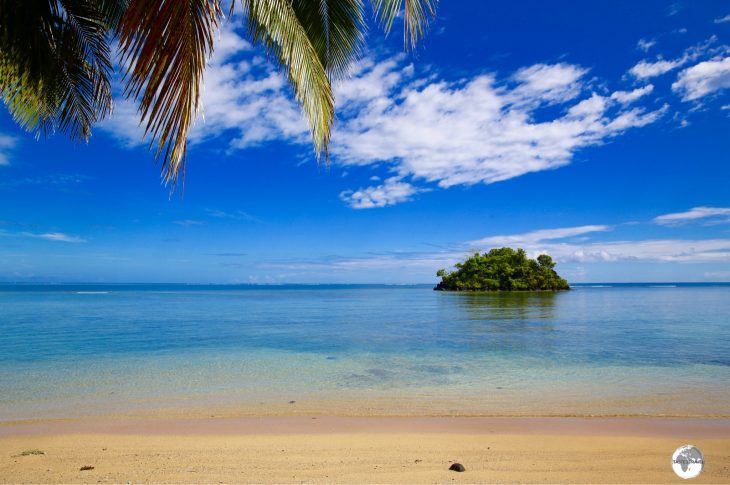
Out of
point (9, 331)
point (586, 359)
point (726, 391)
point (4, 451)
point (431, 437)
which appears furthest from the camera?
point (9, 331)

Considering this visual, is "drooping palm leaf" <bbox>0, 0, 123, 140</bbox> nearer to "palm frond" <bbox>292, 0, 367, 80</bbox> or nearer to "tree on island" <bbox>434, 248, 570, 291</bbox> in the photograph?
"palm frond" <bbox>292, 0, 367, 80</bbox>

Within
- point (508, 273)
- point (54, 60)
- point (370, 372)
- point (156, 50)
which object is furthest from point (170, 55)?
point (508, 273)

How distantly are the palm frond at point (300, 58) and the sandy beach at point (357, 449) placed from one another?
161 inches

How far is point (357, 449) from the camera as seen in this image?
573cm

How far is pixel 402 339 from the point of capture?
58.9 ft

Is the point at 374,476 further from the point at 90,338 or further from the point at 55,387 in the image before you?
the point at 90,338

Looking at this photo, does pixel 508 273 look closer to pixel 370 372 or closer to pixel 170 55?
pixel 370 372

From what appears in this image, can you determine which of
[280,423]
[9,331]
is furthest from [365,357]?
[9,331]

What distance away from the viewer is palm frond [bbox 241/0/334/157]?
5055 millimetres

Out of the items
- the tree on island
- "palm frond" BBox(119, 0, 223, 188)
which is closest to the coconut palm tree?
"palm frond" BBox(119, 0, 223, 188)

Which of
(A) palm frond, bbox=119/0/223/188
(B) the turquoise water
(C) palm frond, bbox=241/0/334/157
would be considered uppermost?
(C) palm frond, bbox=241/0/334/157

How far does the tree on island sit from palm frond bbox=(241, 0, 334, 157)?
87.8m

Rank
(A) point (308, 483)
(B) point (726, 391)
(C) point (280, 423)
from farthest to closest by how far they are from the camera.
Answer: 1. (B) point (726, 391)
2. (C) point (280, 423)
3. (A) point (308, 483)

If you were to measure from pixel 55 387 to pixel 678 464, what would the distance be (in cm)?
1211
